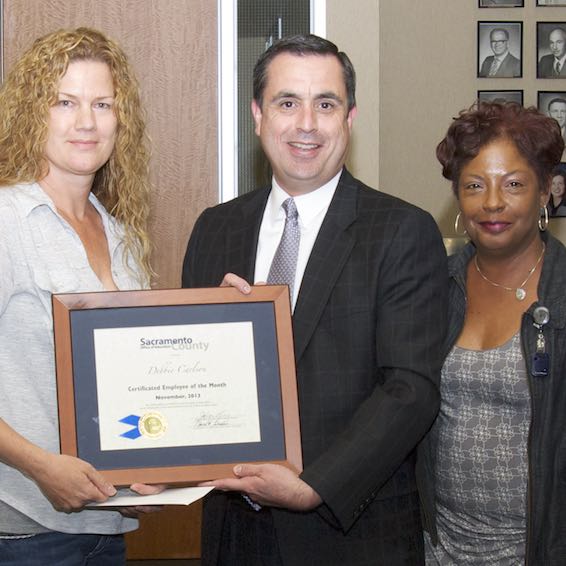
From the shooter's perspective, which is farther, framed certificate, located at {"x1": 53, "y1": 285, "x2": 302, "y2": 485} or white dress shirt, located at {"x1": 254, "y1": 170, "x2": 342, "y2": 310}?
white dress shirt, located at {"x1": 254, "y1": 170, "x2": 342, "y2": 310}

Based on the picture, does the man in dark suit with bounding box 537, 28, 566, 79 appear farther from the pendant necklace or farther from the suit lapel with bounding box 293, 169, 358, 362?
the suit lapel with bounding box 293, 169, 358, 362

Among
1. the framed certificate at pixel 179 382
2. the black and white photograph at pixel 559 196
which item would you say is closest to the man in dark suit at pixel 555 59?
the black and white photograph at pixel 559 196

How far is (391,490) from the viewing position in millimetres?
1970

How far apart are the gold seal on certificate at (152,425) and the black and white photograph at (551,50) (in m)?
3.71

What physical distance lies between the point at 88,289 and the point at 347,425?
0.64 m

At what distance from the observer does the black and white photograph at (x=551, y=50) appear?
4895mm

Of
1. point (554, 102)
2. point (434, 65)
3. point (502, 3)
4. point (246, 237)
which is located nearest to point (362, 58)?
point (434, 65)

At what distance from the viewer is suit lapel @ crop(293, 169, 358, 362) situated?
1923 mm

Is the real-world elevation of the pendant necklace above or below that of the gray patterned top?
above

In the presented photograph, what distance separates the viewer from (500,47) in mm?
4891

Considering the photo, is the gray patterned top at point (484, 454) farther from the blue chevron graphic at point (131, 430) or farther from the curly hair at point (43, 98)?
the curly hair at point (43, 98)

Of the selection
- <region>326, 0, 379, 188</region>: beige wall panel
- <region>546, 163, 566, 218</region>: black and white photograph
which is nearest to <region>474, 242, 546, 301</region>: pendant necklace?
<region>326, 0, 379, 188</region>: beige wall panel

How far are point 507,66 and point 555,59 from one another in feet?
0.86

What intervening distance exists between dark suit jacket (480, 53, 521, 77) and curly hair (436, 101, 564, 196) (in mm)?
2816
